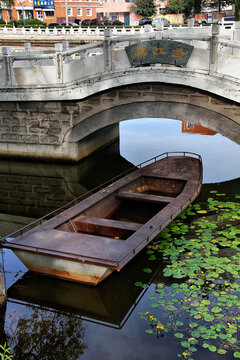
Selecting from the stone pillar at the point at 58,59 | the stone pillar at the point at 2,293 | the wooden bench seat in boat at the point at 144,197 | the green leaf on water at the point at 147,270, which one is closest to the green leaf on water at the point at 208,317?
the green leaf on water at the point at 147,270

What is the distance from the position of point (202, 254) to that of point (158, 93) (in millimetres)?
6109

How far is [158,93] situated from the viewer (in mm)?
13055

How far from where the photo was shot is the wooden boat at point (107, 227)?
7469 millimetres

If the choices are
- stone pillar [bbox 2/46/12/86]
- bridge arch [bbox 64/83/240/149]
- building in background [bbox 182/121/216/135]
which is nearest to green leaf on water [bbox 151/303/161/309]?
bridge arch [bbox 64/83/240/149]

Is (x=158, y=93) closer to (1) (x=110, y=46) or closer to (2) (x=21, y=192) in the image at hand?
(1) (x=110, y=46)

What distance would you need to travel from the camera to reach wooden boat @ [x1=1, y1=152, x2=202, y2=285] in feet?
24.5

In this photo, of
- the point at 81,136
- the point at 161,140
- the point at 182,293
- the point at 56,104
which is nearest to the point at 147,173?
the point at 81,136

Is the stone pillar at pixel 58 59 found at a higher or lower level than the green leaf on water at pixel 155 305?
higher

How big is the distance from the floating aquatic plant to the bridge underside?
124 inches

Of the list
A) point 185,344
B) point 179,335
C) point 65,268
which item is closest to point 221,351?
point 185,344

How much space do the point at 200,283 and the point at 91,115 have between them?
25.9ft

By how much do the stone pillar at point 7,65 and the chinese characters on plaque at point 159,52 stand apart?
3907 millimetres

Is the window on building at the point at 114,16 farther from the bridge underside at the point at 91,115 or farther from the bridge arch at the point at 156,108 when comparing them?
the bridge arch at the point at 156,108

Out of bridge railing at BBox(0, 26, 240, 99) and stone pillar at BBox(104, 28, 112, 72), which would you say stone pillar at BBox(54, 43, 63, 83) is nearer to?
bridge railing at BBox(0, 26, 240, 99)
